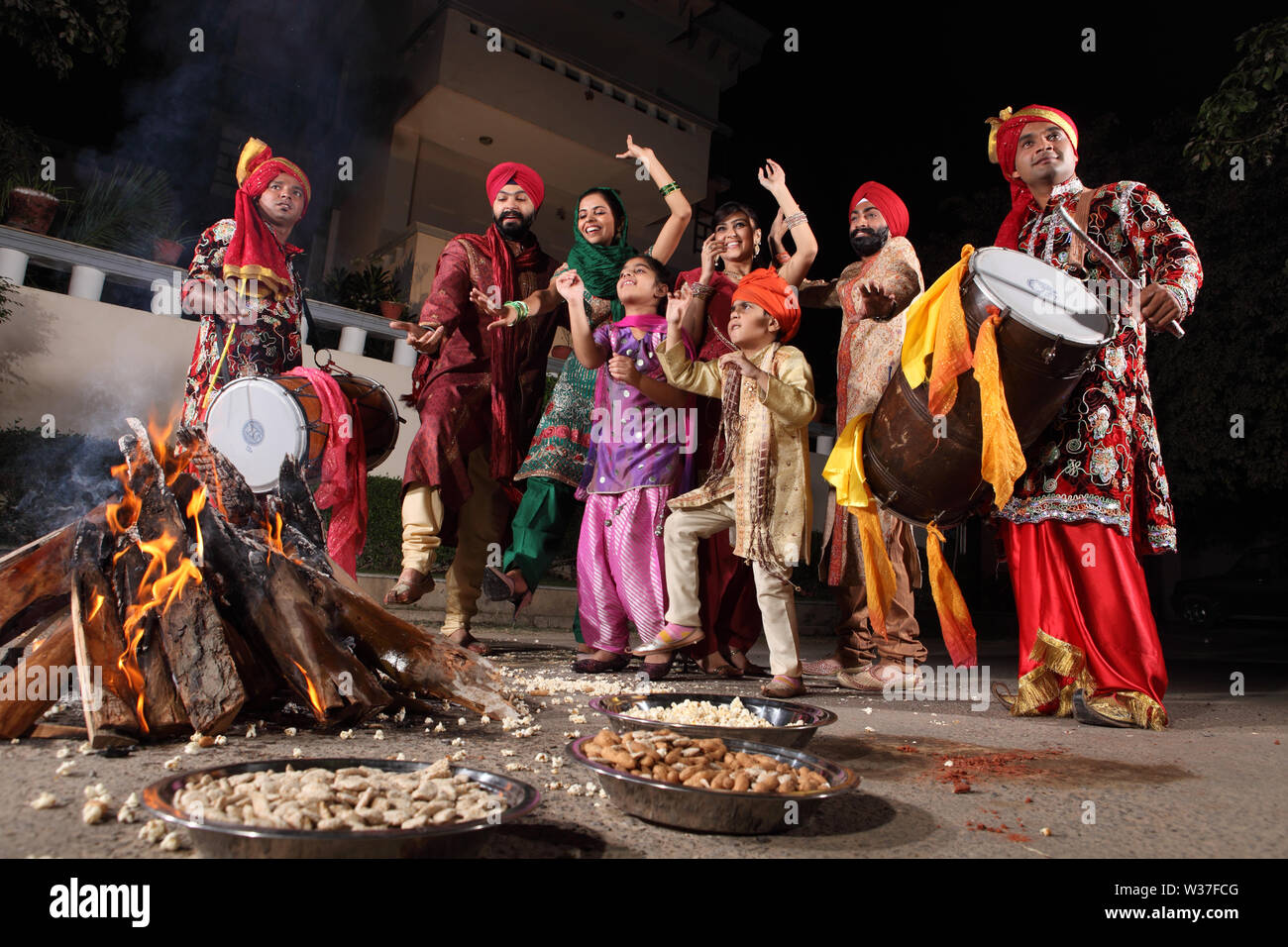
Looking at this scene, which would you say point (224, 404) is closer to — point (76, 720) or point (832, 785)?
point (76, 720)

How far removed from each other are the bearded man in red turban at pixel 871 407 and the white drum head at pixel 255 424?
8.35 ft

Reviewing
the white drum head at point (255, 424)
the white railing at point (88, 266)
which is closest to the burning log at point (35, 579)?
the white drum head at point (255, 424)

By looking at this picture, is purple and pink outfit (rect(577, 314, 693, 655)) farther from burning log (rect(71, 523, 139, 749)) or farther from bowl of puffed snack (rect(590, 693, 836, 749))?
burning log (rect(71, 523, 139, 749))

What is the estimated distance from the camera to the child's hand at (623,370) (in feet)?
13.1

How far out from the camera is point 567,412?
4.59 metres

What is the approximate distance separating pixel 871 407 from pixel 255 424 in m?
2.92

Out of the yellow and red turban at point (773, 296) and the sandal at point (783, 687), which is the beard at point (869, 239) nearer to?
the yellow and red turban at point (773, 296)

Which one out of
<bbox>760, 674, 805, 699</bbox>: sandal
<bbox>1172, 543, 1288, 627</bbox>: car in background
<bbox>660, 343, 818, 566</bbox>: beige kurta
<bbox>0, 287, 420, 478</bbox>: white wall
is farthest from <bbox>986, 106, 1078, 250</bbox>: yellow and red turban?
<bbox>1172, 543, 1288, 627</bbox>: car in background

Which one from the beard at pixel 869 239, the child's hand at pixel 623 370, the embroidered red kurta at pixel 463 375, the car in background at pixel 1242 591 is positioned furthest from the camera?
the car in background at pixel 1242 591

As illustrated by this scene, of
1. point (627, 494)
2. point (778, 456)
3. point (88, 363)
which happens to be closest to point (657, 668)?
point (627, 494)

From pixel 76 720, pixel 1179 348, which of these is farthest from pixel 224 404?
pixel 1179 348

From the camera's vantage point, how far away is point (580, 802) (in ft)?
6.30

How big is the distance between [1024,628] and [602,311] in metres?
2.69

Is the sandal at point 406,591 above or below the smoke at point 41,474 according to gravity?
below
